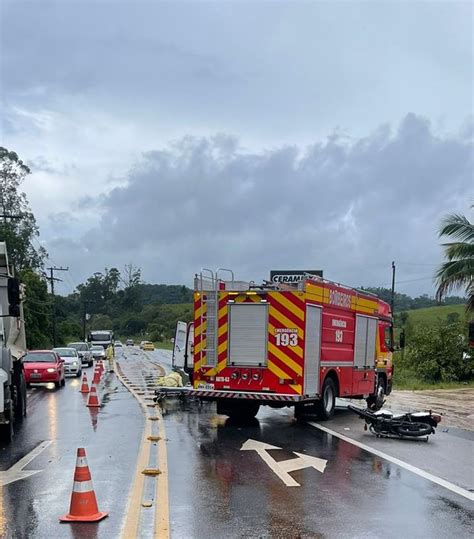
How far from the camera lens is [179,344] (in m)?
23.9

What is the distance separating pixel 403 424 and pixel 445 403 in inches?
367

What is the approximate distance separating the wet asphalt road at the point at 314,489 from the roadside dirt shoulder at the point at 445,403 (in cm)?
340

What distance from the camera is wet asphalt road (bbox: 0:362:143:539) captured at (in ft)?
20.2

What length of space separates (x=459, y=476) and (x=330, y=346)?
19.0 feet

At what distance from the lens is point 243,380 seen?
1327cm

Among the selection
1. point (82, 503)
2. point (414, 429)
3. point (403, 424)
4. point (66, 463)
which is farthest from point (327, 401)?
point (82, 503)

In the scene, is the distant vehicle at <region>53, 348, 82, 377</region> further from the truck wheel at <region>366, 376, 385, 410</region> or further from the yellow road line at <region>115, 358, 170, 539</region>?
the yellow road line at <region>115, 358, 170, 539</region>

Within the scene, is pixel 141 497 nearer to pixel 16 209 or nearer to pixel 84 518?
pixel 84 518

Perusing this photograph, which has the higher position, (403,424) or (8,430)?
(403,424)

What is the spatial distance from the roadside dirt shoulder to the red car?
1155 centimetres

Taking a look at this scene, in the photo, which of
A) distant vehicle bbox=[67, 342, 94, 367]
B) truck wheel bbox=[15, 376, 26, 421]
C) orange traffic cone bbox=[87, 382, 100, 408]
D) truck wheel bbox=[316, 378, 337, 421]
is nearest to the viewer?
truck wheel bbox=[316, 378, 337, 421]

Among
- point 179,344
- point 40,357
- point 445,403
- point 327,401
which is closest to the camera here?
point 327,401

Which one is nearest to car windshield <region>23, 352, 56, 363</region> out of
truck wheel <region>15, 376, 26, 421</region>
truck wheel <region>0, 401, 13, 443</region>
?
truck wheel <region>15, 376, 26, 421</region>

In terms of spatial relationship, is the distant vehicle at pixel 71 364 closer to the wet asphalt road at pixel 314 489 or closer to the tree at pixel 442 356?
the tree at pixel 442 356
